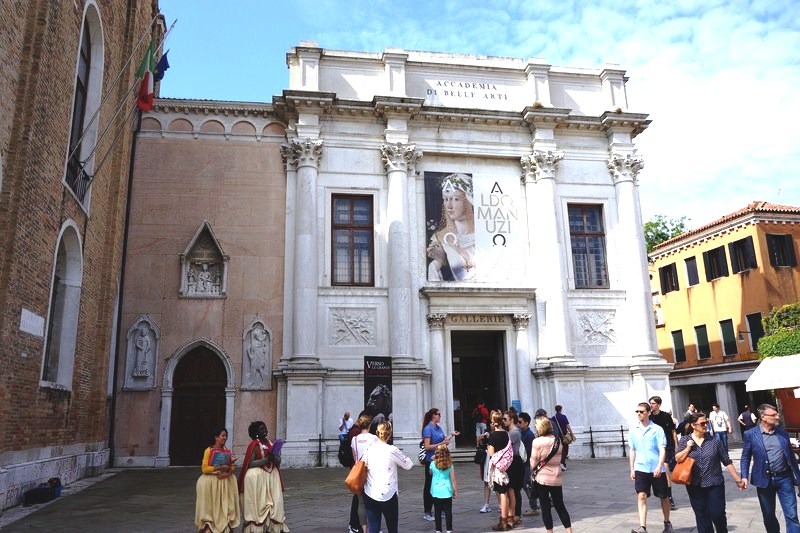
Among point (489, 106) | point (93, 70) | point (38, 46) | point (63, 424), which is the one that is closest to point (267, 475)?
point (63, 424)

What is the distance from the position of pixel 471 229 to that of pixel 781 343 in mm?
13253

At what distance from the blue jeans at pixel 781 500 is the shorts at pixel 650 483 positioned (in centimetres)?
134

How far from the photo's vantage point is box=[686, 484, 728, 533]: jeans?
682cm

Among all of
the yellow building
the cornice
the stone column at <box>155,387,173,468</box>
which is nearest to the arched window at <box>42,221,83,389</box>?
the stone column at <box>155,387,173,468</box>

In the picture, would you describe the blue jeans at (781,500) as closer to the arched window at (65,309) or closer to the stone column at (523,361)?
the stone column at (523,361)

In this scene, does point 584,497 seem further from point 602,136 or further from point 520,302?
point 602,136

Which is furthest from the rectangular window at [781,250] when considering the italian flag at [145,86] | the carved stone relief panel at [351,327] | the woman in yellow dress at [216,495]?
the woman in yellow dress at [216,495]

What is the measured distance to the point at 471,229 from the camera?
67.9ft

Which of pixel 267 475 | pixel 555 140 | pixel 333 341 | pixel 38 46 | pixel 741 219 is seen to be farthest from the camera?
pixel 741 219

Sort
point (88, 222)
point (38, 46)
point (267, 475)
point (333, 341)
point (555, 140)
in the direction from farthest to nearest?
point (555, 140), point (333, 341), point (88, 222), point (38, 46), point (267, 475)

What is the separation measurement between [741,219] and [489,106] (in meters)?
14.5

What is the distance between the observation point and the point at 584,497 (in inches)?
445

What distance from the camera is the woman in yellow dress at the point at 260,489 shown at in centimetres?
798

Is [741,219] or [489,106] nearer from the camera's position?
[489,106]
